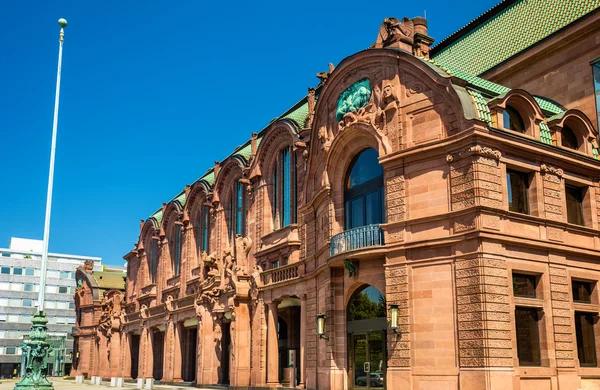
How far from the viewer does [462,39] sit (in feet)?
127

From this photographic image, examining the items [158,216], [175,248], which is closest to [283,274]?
[175,248]

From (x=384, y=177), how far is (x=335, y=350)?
25.1 feet

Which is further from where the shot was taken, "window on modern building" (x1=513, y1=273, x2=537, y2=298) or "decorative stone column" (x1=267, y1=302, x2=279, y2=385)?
"decorative stone column" (x1=267, y1=302, x2=279, y2=385)

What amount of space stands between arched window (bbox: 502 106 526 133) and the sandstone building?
0.27ft

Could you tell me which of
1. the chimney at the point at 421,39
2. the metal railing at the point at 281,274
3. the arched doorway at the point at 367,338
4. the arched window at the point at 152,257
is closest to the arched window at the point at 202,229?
the arched window at the point at 152,257

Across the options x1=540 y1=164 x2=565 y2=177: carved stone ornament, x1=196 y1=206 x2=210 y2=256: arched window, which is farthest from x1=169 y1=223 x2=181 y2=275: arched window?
x1=540 y1=164 x2=565 y2=177: carved stone ornament

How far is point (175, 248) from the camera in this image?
60781 mm

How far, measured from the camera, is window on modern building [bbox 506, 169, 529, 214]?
25.5m

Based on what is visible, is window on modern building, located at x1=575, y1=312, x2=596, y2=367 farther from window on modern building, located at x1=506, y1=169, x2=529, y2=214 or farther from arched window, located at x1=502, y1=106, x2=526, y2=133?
arched window, located at x1=502, y1=106, x2=526, y2=133

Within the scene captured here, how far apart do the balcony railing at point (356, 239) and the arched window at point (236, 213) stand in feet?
62.5

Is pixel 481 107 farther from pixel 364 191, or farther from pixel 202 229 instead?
pixel 202 229

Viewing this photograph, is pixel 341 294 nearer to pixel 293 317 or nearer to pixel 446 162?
pixel 446 162

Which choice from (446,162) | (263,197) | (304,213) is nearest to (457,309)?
(446,162)

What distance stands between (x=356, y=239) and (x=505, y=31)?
15460 millimetres
